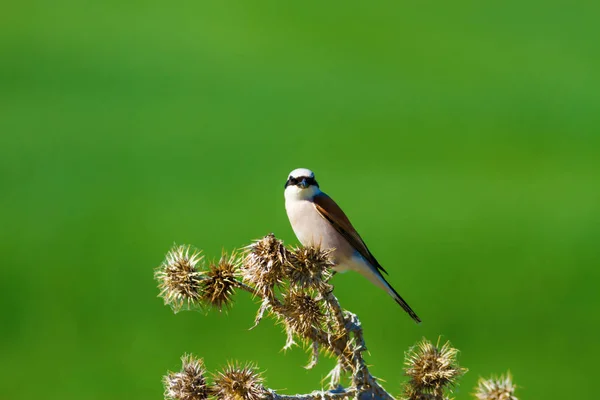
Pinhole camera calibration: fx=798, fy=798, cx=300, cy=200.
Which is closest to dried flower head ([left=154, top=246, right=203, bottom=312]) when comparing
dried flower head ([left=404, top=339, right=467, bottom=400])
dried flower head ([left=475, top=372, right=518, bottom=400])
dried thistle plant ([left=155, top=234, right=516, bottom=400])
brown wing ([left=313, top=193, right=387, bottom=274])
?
dried thistle plant ([left=155, top=234, right=516, bottom=400])

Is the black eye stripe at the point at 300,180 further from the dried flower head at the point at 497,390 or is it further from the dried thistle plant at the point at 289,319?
the dried flower head at the point at 497,390

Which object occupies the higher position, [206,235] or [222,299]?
[206,235]

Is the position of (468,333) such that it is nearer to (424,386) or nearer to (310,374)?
(310,374)

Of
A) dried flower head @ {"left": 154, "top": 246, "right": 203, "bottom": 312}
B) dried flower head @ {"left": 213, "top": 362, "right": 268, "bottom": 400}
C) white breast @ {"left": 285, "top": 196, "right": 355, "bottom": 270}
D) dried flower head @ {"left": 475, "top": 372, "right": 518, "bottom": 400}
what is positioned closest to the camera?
dried flower head @ {"left": 475, "top": 372, "right": 518, "bottom": 400}

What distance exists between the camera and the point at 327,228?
4570 millimetres

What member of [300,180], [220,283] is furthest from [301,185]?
[220,283]

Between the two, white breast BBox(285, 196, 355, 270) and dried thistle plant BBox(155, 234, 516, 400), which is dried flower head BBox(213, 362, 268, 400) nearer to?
dried thistle plant BBox(155, 234, 516, 400)

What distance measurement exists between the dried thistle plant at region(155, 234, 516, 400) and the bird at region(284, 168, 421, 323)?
1167 mm

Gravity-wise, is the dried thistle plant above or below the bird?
below

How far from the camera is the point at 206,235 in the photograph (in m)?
11.2

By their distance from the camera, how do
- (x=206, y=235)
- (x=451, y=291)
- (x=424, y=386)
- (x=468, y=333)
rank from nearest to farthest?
(x=424, y=386) < (x=468, y=333) < (x=451, y=291) < (x=206, y=235)

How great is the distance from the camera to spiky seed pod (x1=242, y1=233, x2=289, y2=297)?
10.4 feet

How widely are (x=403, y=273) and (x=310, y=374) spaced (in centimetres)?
265

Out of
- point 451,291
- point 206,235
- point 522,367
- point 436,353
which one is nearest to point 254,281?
point 436,353
